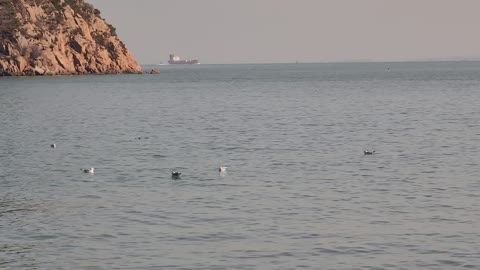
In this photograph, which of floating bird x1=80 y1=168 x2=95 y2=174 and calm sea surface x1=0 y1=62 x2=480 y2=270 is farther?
floating bird x1=80 y1=168 x2=95 y2=174

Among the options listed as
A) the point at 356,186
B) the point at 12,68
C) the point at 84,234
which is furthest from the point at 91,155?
the point at 12,68

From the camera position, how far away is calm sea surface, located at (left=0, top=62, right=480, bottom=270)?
91.6 feet

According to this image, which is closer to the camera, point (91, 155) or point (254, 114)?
point (91, 155)

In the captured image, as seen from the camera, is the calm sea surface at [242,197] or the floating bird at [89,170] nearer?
the calm sea surface at [242,197]

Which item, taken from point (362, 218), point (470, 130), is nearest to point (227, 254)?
point (362, 218)

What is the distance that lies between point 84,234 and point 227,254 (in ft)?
18.8

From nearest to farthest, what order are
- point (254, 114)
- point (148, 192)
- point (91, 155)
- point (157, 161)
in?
point (148, 192), point (157, 161), point (91, 155), point (254, 114)

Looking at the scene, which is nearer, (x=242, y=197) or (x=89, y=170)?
(x=242, y=197)

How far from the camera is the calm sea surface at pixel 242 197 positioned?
91.6 ft

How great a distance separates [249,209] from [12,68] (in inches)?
6703

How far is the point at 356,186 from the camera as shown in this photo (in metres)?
40.0

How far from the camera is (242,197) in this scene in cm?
3759

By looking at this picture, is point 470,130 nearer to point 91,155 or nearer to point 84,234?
point 91,155

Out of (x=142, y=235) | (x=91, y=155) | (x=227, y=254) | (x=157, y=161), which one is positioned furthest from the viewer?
(x=91, y=155)
